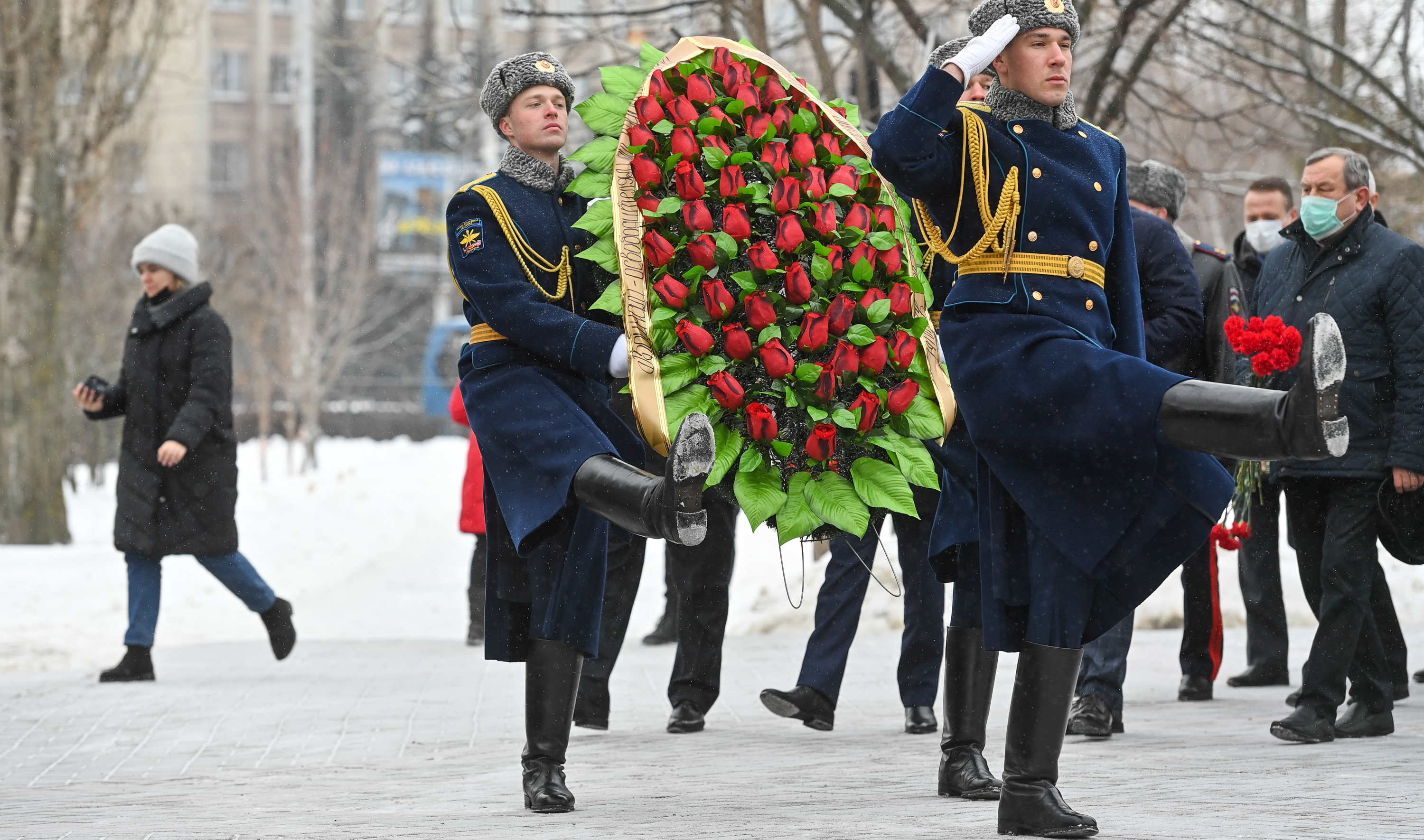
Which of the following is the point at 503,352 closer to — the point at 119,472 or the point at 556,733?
the point at 556,733

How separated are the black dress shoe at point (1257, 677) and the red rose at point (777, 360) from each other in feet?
13.9

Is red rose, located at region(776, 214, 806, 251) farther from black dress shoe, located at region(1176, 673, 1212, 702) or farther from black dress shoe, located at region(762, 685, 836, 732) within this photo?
black dress shoe, located at region(1176, 673, 1212, 702)

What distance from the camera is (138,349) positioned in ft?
29.4

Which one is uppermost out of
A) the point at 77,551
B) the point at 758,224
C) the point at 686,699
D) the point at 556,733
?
the point at 758,224

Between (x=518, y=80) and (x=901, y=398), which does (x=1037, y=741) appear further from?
(x=518, y=80)

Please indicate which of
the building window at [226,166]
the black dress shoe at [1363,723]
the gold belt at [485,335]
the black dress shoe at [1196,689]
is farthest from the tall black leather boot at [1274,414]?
the building window at [226,166]

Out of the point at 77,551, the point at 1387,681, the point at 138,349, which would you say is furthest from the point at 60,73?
the point at 1387,681

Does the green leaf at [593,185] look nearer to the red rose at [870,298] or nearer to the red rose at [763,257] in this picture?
the red rose at [763,257]

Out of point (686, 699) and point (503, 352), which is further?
point (686, 699)

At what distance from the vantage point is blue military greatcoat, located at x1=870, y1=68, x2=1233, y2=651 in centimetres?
407

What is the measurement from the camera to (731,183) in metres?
4.93

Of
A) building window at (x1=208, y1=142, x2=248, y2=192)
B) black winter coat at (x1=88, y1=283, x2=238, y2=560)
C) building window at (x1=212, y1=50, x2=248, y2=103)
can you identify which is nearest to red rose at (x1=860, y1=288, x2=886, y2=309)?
black winter coat at (x1=88, y1=283, x2=238, y2=560)

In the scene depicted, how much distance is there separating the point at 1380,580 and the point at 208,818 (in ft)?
15.2

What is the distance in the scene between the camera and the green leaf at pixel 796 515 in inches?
190
